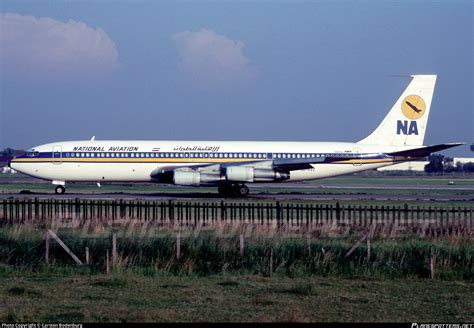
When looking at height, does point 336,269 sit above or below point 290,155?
below

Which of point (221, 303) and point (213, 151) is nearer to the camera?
point (221, 303)

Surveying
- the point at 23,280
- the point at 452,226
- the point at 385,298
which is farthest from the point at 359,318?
the point at 452,226

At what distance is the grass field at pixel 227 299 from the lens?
520 inches

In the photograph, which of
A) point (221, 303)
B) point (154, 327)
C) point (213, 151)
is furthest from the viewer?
point (213, 151)

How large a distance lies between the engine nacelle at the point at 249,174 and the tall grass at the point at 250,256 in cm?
2373

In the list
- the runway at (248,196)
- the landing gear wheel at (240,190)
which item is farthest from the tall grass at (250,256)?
the landing gear wheel at (240,190)

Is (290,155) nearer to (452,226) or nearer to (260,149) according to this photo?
(260,149)

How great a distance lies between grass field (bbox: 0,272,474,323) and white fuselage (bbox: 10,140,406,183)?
30.3 metres

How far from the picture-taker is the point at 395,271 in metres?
18.7

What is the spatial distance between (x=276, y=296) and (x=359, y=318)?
8.64 feet

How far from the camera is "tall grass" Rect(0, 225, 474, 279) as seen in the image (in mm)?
18891

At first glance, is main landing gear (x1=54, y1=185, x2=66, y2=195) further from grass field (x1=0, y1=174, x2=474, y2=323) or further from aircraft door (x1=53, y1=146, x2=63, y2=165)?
grass field (x1=0, y1=174, x2=474, y2=323)

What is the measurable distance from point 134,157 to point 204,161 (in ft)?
15.8

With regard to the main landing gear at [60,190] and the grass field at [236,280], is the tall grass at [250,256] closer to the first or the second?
the grass field at [236,280]
